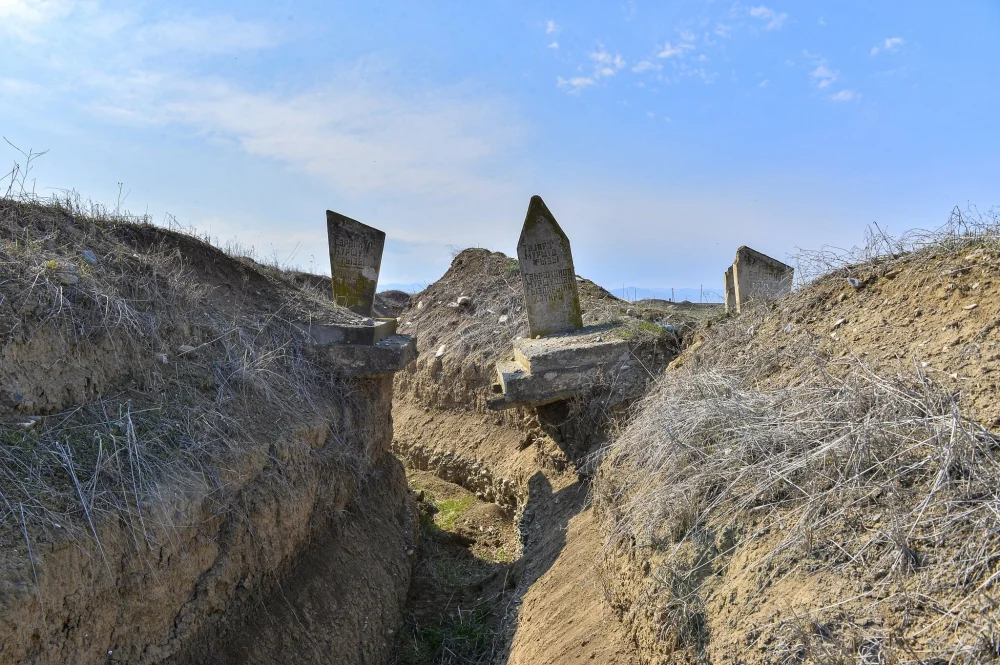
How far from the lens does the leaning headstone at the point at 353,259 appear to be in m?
9.02

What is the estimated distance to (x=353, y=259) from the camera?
29.9 ft

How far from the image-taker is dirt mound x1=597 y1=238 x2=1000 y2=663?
2658 millimetres

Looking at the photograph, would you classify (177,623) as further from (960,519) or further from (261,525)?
(960,519)

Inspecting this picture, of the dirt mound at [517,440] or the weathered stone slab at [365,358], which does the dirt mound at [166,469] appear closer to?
the weathered stone slab at [365,358]

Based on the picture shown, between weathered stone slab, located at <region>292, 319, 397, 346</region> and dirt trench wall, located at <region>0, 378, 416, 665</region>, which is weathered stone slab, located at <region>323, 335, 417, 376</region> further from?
dirt trench wall, located at <region>0, 378, 416, 665</region>

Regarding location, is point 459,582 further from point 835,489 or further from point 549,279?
point 835,489

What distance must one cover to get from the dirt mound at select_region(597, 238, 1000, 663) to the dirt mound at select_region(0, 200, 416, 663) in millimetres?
2499

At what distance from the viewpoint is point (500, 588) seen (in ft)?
22.3

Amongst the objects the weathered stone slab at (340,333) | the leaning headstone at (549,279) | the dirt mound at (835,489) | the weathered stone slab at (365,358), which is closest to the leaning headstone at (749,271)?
the leaning headstone at (549,279)

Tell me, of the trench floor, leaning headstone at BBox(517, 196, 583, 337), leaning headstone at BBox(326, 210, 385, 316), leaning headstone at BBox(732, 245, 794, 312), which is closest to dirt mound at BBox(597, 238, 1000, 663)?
the trench floor

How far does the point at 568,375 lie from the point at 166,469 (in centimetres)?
423

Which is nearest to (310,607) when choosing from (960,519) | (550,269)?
(960,519)

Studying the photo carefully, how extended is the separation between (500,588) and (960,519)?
4.76 meters

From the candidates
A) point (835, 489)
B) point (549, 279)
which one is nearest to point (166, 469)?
point (835, 489)
